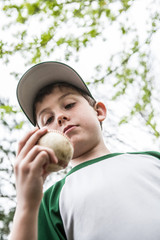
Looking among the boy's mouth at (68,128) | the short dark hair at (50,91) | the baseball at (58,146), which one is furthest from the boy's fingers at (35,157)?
Result: the short dark hair at (50,91)

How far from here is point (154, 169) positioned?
58.8 inches

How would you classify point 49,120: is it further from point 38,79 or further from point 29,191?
point 29,191

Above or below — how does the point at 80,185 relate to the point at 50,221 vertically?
above

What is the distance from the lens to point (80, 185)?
145 cm

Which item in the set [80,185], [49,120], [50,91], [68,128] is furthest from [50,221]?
[50,91]

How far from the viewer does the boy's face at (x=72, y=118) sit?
163cm

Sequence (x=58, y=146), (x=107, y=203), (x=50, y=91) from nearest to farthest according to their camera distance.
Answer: (x=58, y=146) → (x=107, y=203) → (x=50, y=91)

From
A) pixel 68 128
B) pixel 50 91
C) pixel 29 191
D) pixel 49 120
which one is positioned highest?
pixel 50 91

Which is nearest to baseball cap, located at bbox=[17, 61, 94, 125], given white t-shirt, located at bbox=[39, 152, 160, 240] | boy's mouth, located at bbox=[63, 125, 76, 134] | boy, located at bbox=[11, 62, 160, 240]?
boy, located at bbox=[11, 62, 160, 240]

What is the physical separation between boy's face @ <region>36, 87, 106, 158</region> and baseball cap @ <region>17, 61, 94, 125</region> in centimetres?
20

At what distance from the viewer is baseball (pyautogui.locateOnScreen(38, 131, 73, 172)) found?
114 cm

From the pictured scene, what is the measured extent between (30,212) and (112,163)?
2.38 ft

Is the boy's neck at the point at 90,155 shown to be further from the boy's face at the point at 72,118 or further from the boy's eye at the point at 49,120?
the boy's eye at the point at 49,120

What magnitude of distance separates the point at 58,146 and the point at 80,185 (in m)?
0.42
